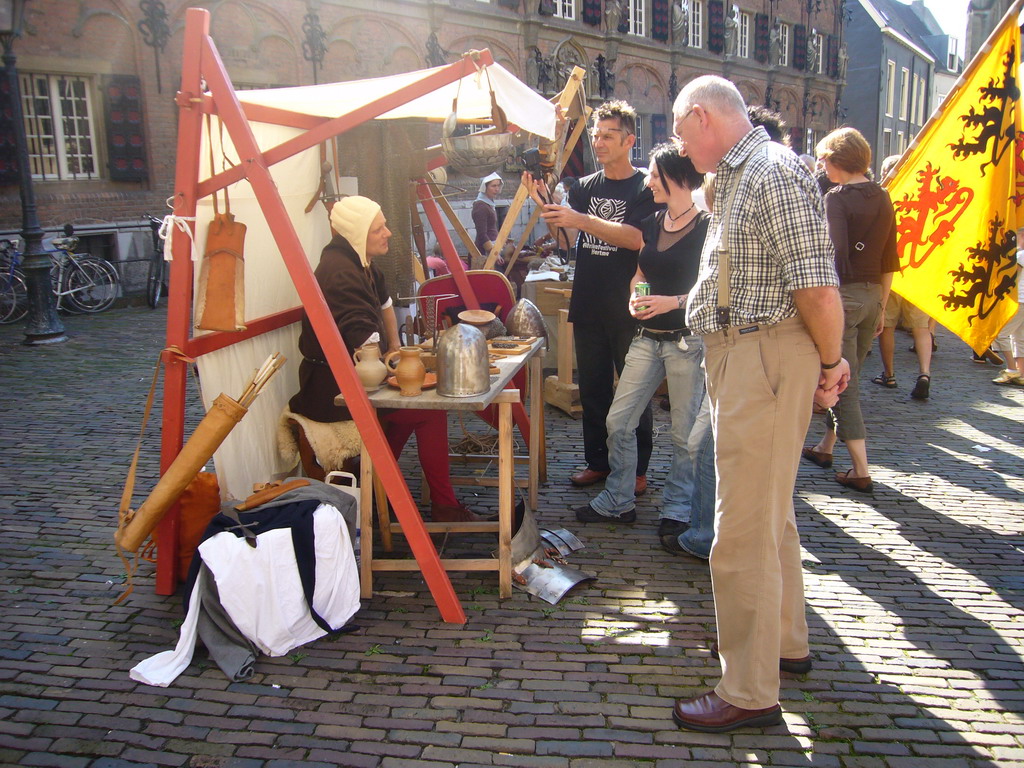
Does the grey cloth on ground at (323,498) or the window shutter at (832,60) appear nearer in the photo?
the grey cloth on ground at (323,498)

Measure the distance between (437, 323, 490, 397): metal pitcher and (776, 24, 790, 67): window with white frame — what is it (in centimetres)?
3277

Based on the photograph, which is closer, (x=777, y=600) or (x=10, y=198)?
(x=777, y=600)

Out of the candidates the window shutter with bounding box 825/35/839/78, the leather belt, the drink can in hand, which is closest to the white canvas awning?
the drink can in hand

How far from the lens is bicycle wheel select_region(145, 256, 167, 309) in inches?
526

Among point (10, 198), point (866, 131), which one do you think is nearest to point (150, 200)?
point (10, 198)

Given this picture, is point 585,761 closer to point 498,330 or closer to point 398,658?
point 398,658

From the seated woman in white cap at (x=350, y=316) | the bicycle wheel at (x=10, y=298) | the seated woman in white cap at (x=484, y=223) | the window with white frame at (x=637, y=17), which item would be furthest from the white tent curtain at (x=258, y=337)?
the window with white frame at (x=637, y=17)

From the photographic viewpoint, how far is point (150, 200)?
48.7 ft

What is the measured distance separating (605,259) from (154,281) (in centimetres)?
1074

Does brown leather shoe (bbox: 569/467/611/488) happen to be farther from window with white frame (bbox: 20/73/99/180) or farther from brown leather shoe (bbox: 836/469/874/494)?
window with white frame (bbox: 20/73/99/180)

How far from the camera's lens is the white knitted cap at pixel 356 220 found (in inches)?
159

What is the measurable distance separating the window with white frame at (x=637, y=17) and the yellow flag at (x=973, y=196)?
2284 cm

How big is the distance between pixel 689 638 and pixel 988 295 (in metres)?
2.91

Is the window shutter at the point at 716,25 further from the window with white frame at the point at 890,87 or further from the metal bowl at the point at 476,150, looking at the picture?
the metal bowl at the point at 476,150
